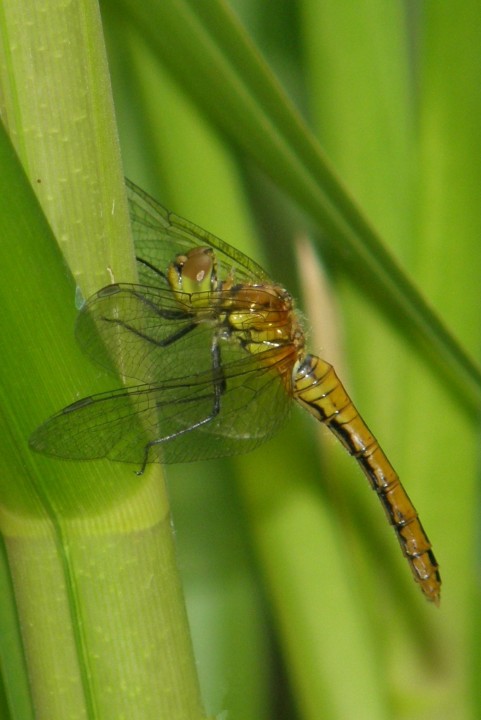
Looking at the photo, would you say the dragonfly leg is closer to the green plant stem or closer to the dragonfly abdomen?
the dragonfly abdomen

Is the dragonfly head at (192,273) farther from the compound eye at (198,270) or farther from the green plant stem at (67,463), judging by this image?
the green plant stem at (67,463)

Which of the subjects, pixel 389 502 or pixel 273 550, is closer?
pixel 273 550

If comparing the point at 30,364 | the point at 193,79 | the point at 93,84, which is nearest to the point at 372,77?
the point at 193,79

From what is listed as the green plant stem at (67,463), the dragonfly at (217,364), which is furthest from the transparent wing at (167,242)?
the green plant stem at (67,463)

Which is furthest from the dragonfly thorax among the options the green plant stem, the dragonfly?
the green plant stem

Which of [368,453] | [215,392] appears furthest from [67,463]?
[368,453]

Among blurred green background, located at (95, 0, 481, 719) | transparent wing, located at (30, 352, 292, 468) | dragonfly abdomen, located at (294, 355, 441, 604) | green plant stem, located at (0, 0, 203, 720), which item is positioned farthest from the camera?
dragonfly abdomen, located at (294, 355, 441, 604)

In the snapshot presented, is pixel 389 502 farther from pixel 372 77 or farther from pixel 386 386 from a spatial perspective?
pixel 372 77

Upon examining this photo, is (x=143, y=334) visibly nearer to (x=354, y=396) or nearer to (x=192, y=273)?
(x=192, y=273)
